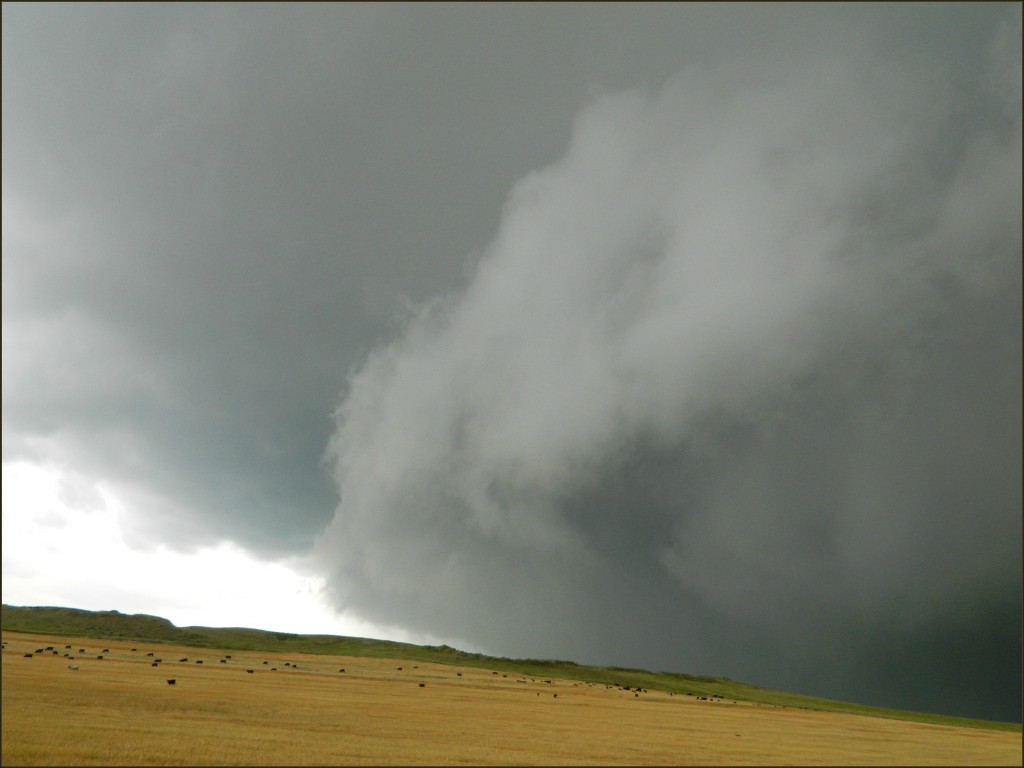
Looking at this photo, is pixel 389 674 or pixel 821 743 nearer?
pixel 821 743

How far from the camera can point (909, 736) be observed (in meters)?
74.8

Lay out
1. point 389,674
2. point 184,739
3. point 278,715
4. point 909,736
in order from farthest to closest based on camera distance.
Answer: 1. point 389,674
2. point 909,736
3. point 278,715
4. point 184,739

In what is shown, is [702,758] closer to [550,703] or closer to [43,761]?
[43,761]

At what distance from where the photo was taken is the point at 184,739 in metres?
40.1

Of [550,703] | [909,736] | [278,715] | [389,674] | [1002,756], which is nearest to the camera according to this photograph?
[1002,756]

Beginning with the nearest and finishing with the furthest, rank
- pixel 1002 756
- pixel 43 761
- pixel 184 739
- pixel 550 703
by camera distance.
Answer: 1. pixel 43 761
2. pixel 184 739
3. pixel 1002 756
4. pixel 550 703

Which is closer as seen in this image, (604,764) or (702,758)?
(604,764)

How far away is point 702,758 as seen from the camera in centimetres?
4575

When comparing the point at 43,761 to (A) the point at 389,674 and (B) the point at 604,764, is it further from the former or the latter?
(A) the point at 389,674

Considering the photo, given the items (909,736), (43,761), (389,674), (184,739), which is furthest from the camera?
(389,674)

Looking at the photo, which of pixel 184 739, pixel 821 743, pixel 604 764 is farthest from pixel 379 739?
pixel 821 743

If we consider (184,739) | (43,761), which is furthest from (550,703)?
(43,761)

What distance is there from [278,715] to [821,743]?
51.1 meters

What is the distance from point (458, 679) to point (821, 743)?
4162 inches
